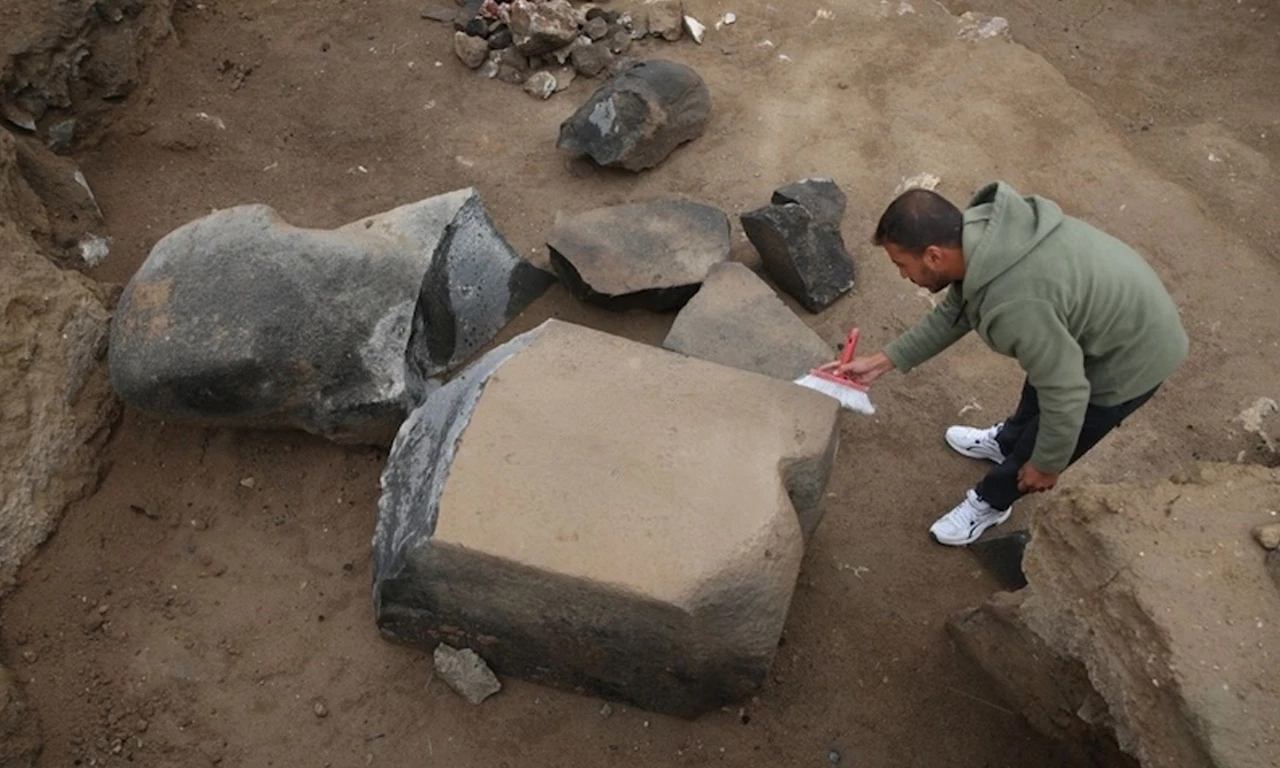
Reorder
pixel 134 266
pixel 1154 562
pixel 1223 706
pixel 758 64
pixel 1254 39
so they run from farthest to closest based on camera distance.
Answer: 1. pixel 1254 39
2. pixel 758 64
3. pixel 134 266
4. pixel 1154 562
5. pixel 1223 706

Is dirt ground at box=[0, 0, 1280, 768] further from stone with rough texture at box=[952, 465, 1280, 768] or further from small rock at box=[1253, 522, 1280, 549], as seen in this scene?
small rock at box=[1253, 522, 1280, 549]

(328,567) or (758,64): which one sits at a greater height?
(758,64)

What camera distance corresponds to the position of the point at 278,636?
3023 mm

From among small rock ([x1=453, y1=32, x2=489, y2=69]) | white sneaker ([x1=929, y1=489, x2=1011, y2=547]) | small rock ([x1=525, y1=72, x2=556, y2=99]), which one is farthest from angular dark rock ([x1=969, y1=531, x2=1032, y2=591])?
small rock ([x1=453, y1=32, x2=489, y2=69])

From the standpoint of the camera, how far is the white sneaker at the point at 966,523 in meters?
3.23

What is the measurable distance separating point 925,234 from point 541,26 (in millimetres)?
3117

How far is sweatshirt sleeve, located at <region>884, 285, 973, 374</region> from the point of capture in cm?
268

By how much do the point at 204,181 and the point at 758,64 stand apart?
2770 millimetres

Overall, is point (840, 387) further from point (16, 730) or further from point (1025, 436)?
point (16, 730)

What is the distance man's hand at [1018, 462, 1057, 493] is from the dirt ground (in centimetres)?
53

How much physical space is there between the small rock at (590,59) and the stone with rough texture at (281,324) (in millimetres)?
1972

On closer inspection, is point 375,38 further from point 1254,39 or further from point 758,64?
point 1254,39

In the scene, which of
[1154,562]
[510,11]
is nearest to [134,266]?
[510,11]

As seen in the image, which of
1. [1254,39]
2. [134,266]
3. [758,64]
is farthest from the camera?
[1254,39]
